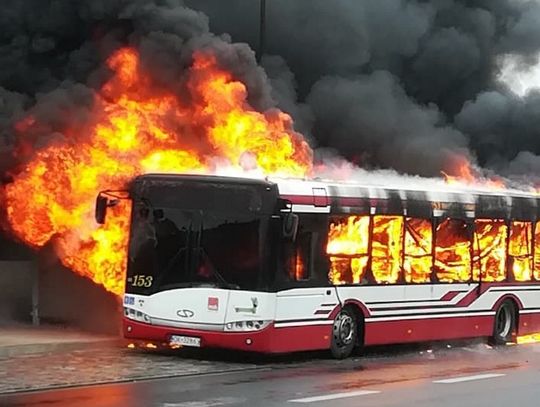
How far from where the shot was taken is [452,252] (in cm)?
1753

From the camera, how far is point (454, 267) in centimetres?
1756

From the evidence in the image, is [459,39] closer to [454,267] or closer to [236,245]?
[454,267]

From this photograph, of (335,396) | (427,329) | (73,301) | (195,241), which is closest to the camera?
(335,396)

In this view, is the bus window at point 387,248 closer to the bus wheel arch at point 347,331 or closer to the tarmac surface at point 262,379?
the bus wheel arch at point 347,331

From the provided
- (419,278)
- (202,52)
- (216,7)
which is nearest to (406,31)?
(216,7)

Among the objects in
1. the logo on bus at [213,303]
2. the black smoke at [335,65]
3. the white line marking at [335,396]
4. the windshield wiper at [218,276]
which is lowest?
the white line marking at [335,396]

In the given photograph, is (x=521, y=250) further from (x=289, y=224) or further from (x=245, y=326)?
(x=245, y=326)

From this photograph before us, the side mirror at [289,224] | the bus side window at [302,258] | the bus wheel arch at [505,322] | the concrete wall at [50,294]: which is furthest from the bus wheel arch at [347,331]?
the concrete wall at [50,294]

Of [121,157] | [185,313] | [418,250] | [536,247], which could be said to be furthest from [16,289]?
[536,247]

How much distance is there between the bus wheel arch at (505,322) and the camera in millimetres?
18781

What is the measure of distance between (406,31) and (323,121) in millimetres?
3991

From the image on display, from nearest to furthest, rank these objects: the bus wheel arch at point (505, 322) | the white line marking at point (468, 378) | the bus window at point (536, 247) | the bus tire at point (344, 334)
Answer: the white line marking at point (468, 378) < the bus tire at point (344, 334) < the bus wheel arch at point (505, 322) < the bus window at point (536, 247)

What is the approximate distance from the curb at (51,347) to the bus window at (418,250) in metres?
4.46

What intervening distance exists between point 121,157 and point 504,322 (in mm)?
7245
